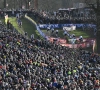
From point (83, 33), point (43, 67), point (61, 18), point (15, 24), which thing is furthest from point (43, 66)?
point (61, 18)

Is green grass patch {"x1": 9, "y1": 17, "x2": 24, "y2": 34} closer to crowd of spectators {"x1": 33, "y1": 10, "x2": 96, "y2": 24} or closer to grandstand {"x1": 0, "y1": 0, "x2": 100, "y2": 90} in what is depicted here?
crowd of spectators {"x1": 33, "y1": 10, "x2": 96, "y2": 24}

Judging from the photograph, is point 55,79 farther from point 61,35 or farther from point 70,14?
point 70,14

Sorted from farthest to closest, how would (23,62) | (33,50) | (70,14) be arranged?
1. (70,14)
2. (33,50)
3. (23,62)

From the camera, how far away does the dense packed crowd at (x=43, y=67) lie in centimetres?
2669

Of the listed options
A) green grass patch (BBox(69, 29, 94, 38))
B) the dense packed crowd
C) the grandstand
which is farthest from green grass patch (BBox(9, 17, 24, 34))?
the dense packed crowd

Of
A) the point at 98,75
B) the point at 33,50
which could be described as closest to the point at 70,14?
the point at 33,50

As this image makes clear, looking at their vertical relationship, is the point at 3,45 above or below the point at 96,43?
above

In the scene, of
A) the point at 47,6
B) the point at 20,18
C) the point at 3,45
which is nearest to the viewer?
the point at 3,45

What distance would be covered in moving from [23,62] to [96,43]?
75.6ft

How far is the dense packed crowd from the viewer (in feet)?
87.6

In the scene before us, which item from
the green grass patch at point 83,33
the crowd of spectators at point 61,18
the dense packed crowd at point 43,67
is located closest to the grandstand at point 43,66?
the dense packed crowd at point 43,67

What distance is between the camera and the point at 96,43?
5162 cm

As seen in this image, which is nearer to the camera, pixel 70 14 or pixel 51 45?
pixel 51 45

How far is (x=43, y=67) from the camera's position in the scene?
3120 cm
